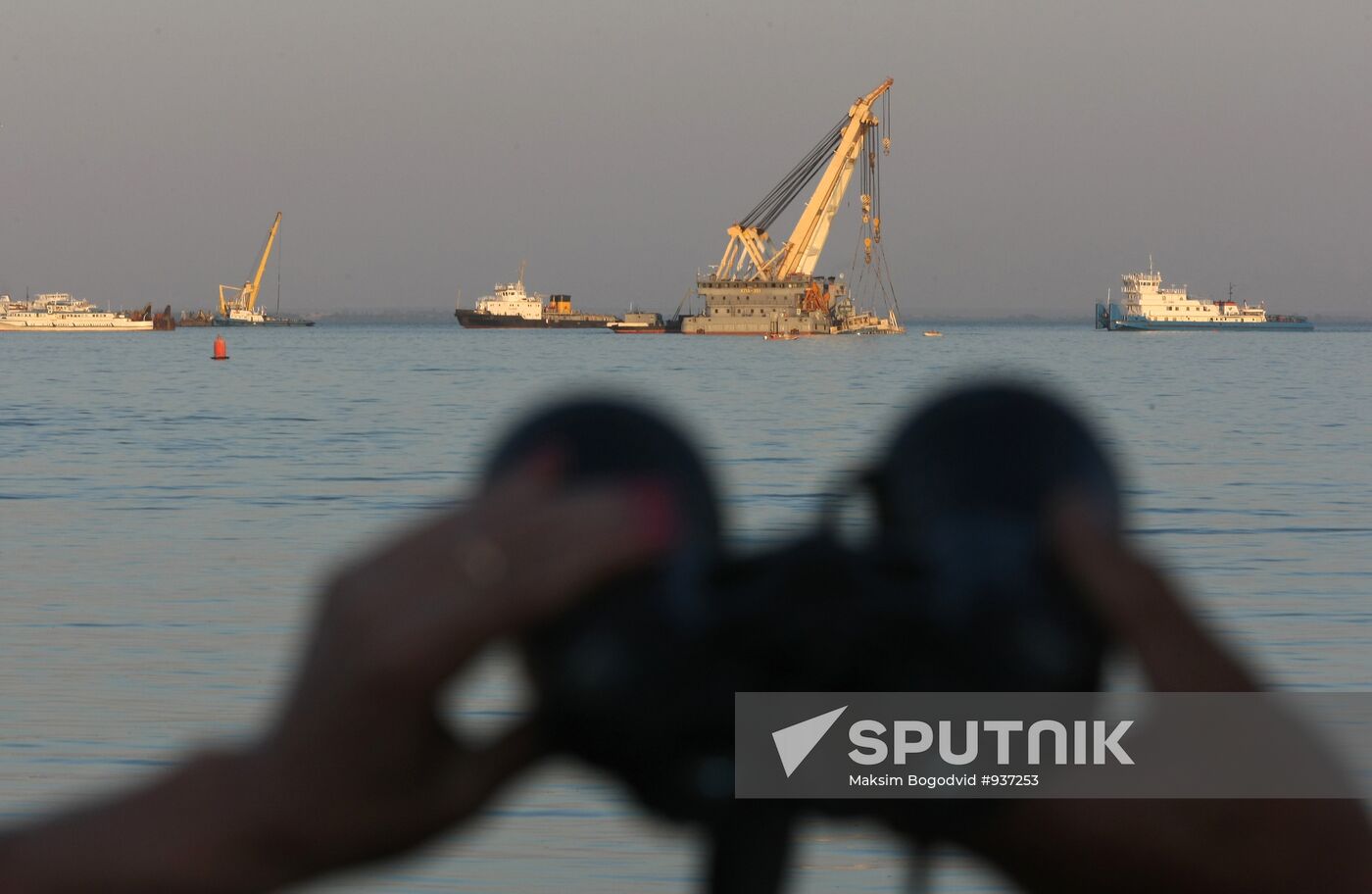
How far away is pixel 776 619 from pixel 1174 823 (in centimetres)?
14

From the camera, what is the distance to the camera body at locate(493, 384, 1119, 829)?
48 cm

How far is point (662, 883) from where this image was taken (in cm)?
323

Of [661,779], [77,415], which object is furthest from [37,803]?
[77,415]

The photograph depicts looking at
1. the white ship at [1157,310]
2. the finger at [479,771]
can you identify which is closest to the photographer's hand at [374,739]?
the finger at [479,771]

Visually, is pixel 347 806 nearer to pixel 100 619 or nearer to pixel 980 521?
pixel 980 521

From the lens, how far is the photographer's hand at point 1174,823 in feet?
1.51

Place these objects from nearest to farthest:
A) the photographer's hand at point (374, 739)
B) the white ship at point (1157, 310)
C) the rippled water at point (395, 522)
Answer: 1. the photographer's hand at point (374, 739)
2. the rippled water at point (395, 522)
3. the white ship at point (1157, 310)

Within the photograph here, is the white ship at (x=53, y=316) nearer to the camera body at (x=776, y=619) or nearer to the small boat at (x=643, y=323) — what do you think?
the small boat at (x=643, y=323)

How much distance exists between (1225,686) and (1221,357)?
4609 cm

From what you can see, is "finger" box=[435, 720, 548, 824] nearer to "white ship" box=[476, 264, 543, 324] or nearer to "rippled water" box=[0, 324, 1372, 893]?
"rippled water" box=[0, 324, 1372, 893]

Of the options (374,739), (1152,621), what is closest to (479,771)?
(374,739)

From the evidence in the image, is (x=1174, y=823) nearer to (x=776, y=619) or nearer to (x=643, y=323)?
(x=776, y=619)

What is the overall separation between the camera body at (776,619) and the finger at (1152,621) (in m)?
0.02

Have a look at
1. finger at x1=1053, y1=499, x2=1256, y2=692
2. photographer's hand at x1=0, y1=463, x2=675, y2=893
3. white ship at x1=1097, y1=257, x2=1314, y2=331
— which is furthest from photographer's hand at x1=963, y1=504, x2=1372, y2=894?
white ship at x1=1097, y1=257, x2=1314, y2=331
